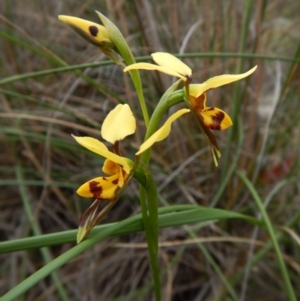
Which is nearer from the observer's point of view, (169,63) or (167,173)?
(169,63)

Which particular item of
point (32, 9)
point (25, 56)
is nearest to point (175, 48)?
point (25, 56)

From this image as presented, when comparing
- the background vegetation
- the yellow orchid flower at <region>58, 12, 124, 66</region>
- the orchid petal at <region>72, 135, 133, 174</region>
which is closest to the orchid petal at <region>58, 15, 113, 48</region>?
the yellow orchid flower at <region>58, 12, 124, 66</region>

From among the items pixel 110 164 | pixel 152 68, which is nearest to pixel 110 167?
pixel 110 164

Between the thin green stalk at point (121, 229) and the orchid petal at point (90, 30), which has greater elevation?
the orchid petal at point (90, 30)

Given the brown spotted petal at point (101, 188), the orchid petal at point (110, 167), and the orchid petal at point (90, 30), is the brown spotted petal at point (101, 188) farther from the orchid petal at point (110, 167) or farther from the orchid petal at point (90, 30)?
the orchid petal at point (90, 30)

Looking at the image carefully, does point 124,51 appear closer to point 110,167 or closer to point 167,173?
point 110,167

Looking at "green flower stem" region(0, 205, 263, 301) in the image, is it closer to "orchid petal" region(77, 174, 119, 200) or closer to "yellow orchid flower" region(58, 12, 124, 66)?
"orchid petal" region(77, 174, 119, 200)

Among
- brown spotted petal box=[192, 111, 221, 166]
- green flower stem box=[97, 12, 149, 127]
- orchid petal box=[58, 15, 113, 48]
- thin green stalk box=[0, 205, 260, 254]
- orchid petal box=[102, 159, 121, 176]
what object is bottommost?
thin green stalk box=[0, 205, 260, 254]

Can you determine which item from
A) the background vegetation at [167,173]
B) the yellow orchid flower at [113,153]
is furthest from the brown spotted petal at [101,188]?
the background vegetation at [167,173]
